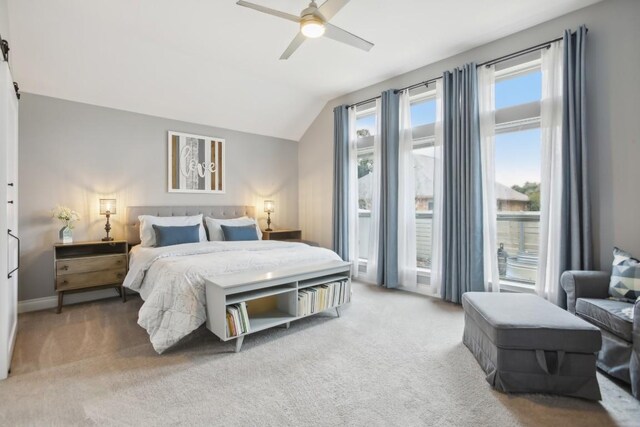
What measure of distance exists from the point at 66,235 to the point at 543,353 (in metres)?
4.77

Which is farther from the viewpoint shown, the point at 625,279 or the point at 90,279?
the point at 90,279

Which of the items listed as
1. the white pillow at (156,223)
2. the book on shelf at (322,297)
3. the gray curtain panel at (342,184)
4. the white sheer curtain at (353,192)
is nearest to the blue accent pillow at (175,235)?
the white pillow at (156,223)

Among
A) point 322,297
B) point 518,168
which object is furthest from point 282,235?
point 518,168

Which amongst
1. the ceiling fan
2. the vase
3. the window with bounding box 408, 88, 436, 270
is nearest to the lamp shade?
the vase

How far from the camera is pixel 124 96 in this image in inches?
164

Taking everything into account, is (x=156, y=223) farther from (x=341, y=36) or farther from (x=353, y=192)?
(x=341, y=36)

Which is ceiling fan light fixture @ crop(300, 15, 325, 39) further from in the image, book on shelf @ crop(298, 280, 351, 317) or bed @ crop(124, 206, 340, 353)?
book on shelf @ crop(298, 280, 351, 317)

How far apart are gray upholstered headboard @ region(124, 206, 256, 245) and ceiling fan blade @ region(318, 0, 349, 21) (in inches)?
136

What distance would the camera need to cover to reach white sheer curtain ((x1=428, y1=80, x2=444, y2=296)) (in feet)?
13.2

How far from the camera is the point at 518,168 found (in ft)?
11.8

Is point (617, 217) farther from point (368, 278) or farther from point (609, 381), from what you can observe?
point (368, 278)

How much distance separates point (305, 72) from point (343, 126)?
110cm

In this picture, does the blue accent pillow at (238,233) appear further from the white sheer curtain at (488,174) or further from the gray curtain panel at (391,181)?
the white sheer curtain at (488,174)

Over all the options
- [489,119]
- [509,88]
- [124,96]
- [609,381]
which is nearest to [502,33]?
[509,88]
